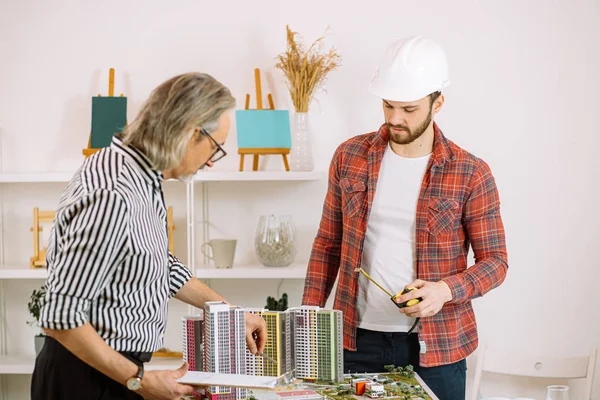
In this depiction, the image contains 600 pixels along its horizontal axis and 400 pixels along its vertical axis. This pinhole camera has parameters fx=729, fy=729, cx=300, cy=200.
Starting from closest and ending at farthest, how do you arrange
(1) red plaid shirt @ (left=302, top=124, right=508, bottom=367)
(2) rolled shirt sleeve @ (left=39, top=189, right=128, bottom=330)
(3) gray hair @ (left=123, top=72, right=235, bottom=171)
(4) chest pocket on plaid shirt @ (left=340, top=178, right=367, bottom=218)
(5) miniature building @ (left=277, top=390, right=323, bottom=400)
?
(2) rolled shirt sleeve @ (left=39, top=189, right=128, bottom=330) < (3) gray hair @ (left=123, top=72, right=235, bottom=171) < (5) miniature building @ (left=277, top=390, right=323, bottom=400) < (1) red plaid shirt @ (left=302, top=124, right=508, bottom=367) < (4) chest pocket on plaid shirt @ (left=340, top=178, right=367, bottom=218)

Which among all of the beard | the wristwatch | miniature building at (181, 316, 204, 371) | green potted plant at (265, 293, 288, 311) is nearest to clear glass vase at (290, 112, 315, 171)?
green potted plant at (265, 293, 288, 311)

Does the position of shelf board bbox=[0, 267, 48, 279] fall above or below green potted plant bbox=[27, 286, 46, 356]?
above

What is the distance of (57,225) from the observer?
55.5 inches

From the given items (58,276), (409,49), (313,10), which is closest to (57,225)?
(58,276)

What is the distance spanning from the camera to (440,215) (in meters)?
2.18

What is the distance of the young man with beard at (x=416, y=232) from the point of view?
2.19 meters

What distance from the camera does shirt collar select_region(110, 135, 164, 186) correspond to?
148 centimetres

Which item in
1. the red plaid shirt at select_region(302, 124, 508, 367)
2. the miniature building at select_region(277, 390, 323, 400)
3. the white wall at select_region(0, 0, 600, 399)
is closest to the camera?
the miniature building at select_region(277, 390, 323, 400)

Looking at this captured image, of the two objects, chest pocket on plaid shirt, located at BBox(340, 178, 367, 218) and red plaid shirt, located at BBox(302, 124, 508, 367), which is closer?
red plaid shirt, located at BBox(302, 124, 508, 367)

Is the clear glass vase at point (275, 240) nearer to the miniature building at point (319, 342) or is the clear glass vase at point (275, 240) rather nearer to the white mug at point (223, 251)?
the white mug at point (223, 251)

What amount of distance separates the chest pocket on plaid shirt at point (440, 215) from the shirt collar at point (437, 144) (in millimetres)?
122

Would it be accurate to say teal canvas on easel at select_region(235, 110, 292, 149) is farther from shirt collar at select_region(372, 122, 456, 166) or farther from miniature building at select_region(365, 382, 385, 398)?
miniature building at select_region(365, 382, 385, 398)

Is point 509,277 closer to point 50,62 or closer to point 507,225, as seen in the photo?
point 507,225

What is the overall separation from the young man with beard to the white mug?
2.46ft
